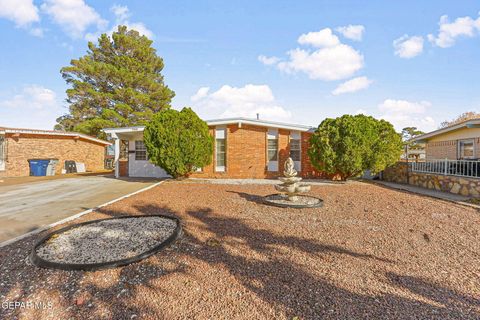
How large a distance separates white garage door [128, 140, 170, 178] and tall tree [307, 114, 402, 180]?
35.8 feet

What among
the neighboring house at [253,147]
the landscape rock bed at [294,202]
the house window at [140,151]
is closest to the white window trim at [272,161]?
the neighboring house at [253,147]

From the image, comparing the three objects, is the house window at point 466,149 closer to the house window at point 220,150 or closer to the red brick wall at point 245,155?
the red brick wall at point 245,155

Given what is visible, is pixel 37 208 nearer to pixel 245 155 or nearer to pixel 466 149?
pixel 245 155

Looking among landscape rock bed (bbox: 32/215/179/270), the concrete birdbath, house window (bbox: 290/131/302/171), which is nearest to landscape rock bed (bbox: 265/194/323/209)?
the concrete birdbath

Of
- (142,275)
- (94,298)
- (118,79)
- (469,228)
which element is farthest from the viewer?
(118,79)

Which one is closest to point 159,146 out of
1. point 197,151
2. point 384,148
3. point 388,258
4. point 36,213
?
point 197,151

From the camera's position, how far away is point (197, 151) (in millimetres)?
10758

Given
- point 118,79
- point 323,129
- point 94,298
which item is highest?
point 118,79

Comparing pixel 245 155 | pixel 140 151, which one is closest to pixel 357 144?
pixel 245 155

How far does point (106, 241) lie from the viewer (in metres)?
3.78

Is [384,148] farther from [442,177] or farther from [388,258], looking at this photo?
[388,258]

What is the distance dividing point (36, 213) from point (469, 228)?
33.4 ft

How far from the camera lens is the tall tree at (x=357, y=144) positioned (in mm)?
10312

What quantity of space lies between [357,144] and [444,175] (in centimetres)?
363
